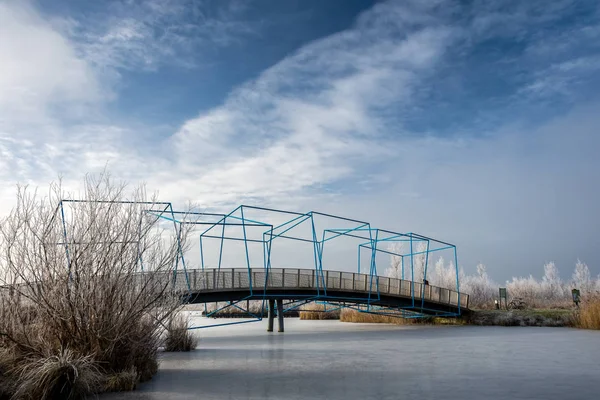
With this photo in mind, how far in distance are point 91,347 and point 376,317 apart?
25547 mm

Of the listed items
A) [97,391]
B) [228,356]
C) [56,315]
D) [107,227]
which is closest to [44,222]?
[107,227]

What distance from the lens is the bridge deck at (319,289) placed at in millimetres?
20828

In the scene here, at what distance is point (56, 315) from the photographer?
9.61 metres

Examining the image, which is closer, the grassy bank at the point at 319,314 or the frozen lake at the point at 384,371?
the frozen lake at the point at 384,371

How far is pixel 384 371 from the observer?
11281mm

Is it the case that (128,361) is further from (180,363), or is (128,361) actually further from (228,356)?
(228,356)

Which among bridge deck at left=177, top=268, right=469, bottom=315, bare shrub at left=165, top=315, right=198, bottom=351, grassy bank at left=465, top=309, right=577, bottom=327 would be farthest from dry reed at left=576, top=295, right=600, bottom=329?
bare shrub at left=165, top=315, right=198, bottom=351

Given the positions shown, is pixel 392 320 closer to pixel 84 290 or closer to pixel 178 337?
pixel 178 337

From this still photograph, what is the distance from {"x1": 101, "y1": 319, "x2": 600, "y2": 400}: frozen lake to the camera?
29.0 feet

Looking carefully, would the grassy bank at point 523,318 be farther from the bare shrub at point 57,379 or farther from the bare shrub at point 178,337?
the bare shrub at point 57,379

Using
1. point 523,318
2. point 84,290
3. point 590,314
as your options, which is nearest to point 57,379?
point 84,290

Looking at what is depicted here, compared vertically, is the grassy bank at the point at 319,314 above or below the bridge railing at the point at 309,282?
A: below

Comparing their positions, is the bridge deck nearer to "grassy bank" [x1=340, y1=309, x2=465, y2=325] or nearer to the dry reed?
"grassy bank" [x1=340, y1=309, x2=465, y2=325]

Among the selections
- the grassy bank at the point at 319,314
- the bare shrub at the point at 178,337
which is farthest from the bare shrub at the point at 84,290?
the grassy bank at the point at 319,314
